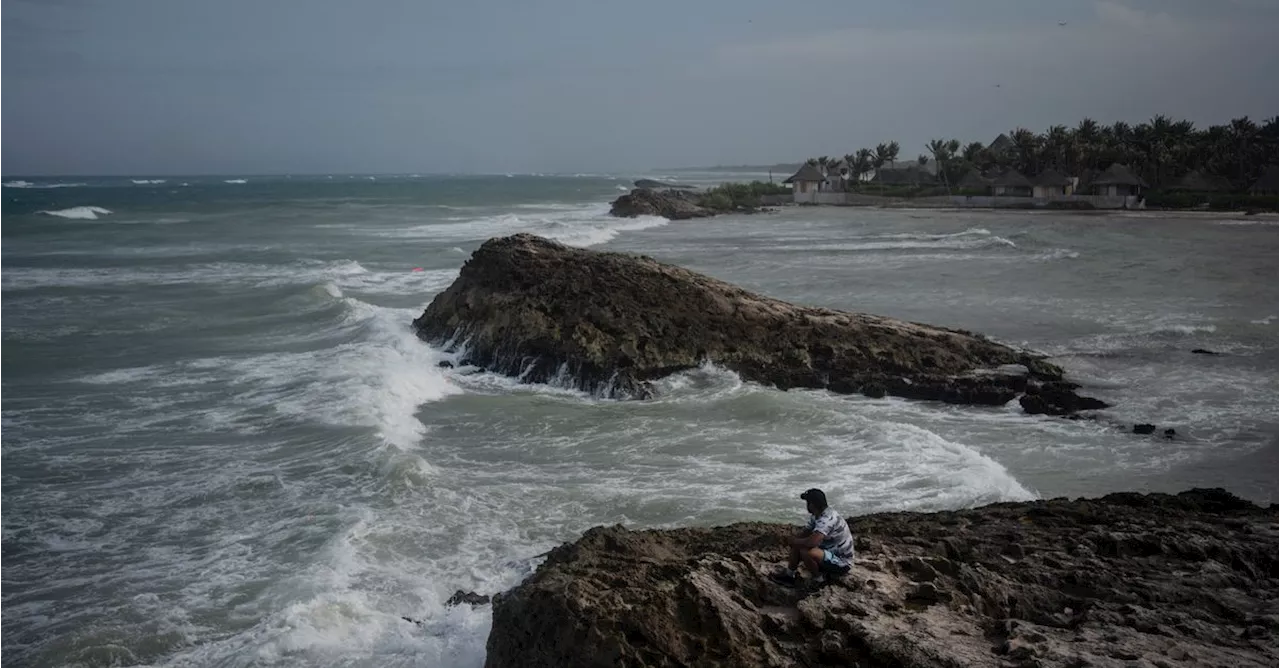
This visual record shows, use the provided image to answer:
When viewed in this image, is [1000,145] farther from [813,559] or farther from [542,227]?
[813,559]

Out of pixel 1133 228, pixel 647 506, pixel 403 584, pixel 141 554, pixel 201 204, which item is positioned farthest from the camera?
pixel 201 204

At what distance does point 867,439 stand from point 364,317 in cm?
1449

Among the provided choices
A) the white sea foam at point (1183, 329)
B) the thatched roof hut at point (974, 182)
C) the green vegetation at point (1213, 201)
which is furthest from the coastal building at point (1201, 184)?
the white sea foam at point (1183, 329)

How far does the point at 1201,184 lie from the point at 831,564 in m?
72.8

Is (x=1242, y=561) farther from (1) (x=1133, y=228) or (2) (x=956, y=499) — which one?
(1) (x=1133, y=228)

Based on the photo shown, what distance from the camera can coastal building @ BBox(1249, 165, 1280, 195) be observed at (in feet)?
214

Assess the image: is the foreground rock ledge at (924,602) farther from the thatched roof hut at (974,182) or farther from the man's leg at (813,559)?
the thatched roof hut at (974,182)

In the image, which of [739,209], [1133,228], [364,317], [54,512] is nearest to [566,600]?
[54,512]

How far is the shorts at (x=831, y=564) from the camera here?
7.17m

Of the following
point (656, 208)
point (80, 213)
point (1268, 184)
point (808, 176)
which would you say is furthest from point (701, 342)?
point (80, 213)

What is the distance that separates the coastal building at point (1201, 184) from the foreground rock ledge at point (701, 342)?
60.4m

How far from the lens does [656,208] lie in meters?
71.4

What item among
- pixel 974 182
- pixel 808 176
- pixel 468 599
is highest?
pixel 808 176

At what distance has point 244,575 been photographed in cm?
986
